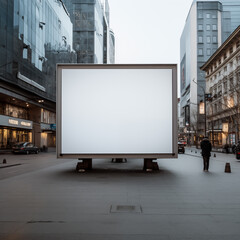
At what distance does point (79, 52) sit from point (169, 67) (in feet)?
218

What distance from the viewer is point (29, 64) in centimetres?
4375

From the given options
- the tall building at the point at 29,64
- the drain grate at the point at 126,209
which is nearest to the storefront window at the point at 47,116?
the tall building at the point at 29,64

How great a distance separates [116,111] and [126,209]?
6.27 m

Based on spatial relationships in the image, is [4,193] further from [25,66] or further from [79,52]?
[79,52]

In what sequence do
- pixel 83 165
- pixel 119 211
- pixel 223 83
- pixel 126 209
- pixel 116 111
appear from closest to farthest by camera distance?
pixel 119 211
pixel 126 209
pixel 116 111
pixel 83 165
pixel 223 83

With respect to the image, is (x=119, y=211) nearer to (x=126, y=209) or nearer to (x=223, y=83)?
(x=126, y=209)

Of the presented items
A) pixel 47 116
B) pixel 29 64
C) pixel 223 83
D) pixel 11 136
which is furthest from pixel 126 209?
pixel 223 83

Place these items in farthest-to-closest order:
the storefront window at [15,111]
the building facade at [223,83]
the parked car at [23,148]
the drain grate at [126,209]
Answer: the building facade at [223,83]
the storefront window at [15,111]
the parked car at [23,148]
the drain grate at [126,209]

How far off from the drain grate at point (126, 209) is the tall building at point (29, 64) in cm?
2827

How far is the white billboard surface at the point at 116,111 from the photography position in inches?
477

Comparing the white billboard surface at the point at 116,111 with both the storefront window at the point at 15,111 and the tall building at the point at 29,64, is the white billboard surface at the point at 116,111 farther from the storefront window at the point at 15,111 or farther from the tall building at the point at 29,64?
the storefront window at the point at 15,111

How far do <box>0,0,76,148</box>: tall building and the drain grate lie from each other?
2827 cm

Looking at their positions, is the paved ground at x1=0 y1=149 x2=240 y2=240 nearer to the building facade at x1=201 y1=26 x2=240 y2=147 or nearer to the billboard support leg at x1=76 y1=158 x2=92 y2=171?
the billboard support leg at x1=76 y1=158 x2=92 y2=171

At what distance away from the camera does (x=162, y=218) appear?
18.7 ft
